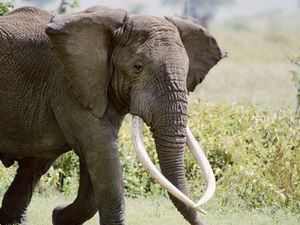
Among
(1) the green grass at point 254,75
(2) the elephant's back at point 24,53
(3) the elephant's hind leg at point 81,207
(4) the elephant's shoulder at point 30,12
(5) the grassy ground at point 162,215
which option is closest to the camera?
(2) the elephant's back at point 24,53

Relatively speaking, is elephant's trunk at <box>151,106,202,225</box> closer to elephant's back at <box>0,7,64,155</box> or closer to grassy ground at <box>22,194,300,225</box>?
elephant's back at <box>0,7,64,155</box>

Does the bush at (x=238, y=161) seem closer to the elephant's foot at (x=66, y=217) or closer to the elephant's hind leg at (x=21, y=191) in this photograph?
the elephant's hind leg at (x=21, y=191)

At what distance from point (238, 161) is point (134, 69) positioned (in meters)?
3.74

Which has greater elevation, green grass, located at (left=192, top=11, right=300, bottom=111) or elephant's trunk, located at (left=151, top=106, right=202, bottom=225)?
elephant's trunk, located at (left=151, top=106, right=202, bottom=225)

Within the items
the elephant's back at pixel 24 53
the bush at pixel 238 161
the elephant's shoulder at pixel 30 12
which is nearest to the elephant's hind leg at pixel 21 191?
the elephant's back at pixel 24 53

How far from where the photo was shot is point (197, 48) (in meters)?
8.30

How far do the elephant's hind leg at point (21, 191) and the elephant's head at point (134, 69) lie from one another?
133 centimetres

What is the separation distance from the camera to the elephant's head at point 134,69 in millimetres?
7480

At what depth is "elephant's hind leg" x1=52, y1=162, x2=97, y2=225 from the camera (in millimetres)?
8461

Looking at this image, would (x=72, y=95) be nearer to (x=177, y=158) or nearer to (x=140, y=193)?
(x=177, y=158)

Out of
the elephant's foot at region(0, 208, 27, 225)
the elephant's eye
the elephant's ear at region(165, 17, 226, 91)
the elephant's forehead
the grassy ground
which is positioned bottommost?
the grassy ground

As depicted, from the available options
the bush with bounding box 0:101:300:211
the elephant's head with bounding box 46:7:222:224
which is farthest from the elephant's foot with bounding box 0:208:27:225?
the bush with bounding box 0:101:300:211

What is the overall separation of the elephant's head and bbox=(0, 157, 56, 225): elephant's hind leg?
133cm

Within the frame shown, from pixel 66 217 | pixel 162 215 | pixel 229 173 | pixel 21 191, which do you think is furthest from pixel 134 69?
pixel 229 173
